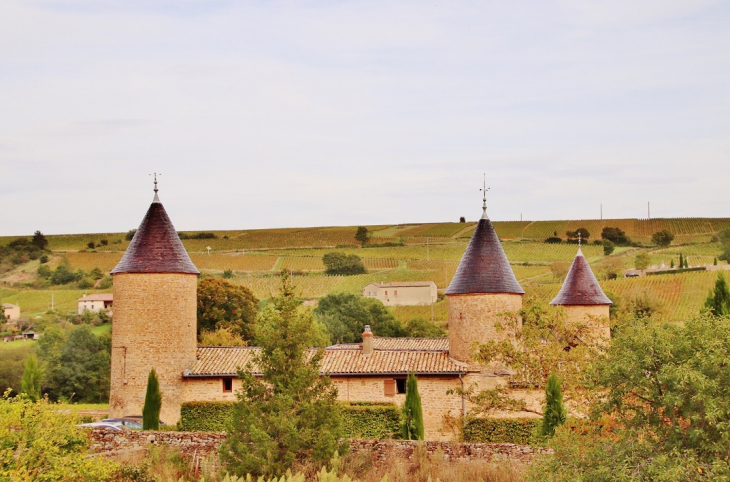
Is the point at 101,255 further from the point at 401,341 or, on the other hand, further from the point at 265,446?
the point at 265,446

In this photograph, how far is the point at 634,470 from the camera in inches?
507

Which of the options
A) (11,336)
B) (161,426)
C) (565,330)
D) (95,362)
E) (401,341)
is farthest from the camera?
(11,336)

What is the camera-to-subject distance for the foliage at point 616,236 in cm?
9688

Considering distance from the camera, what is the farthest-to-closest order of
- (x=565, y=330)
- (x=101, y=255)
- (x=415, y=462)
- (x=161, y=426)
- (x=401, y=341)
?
1. (x=101, y=255)
2. (x=401, y=341)
3. (x=161, y=426)
4. (x=565, y=330)
5. (x=415, y=462)

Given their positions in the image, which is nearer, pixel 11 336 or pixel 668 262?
pixel 11 336

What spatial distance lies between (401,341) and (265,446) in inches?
921

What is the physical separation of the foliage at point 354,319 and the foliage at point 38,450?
4555cm

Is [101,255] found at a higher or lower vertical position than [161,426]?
higher

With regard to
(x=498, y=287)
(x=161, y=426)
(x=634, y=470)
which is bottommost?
(x=161, y=426)

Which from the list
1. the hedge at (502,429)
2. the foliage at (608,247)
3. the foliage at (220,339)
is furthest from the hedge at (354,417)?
the foliage at (608,247)

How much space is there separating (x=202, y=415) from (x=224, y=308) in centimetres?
2422

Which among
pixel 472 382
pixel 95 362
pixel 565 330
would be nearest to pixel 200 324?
pixel 95 362

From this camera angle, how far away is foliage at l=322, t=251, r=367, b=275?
92.1m

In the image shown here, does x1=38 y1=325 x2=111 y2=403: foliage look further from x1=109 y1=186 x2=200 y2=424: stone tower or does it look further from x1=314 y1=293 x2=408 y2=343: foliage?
x1=109 y1=186 x2=200 y2=424: stone tower
